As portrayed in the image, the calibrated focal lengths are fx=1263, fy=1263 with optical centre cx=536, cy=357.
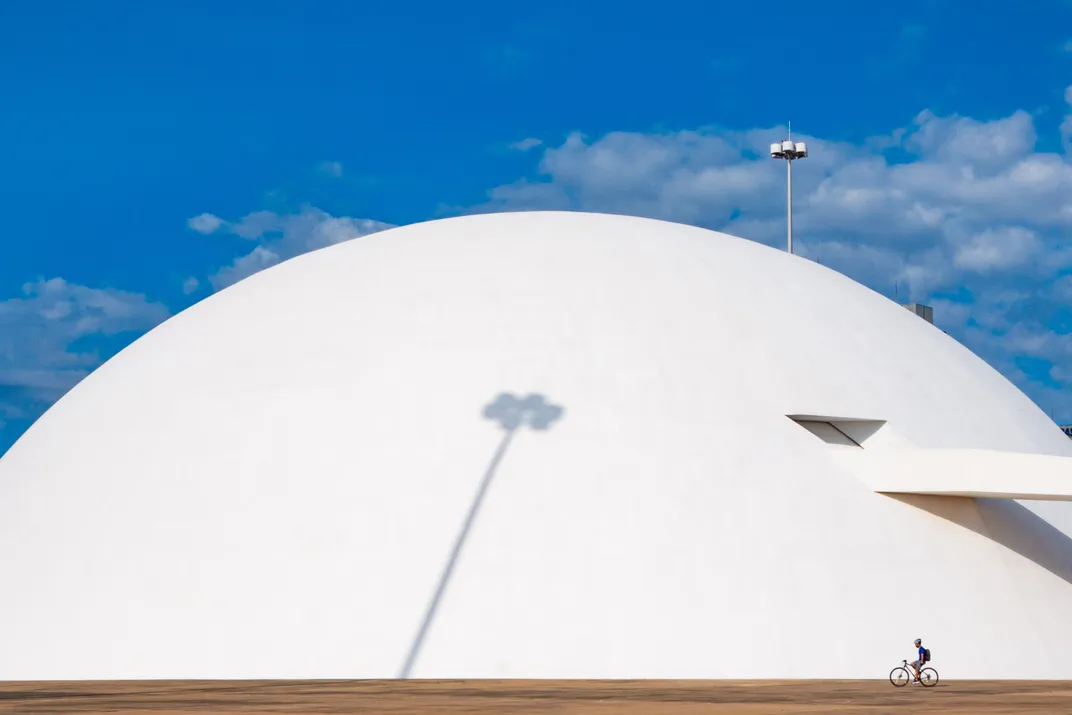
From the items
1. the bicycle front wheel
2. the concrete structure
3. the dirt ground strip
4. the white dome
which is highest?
the concrete structure

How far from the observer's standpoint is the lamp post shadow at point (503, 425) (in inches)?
813

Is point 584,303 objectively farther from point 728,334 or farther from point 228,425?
point 228,425

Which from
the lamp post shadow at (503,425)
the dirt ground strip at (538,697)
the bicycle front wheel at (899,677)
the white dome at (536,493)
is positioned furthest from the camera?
the lamp post shadow at (503,425)

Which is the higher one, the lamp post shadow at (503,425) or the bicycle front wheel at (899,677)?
the lamp post shadow at (503,425)

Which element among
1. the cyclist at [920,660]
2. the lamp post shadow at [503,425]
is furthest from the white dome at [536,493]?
the cyclist at [920,660]

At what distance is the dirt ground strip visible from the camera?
1571 centimetres

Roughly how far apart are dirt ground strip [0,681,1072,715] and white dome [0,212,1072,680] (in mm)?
1022

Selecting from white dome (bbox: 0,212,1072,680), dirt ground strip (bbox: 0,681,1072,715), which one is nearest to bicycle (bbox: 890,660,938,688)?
dirt ground strip (bbox: 0,681,1072,715)

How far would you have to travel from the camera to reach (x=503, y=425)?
74.6 feet

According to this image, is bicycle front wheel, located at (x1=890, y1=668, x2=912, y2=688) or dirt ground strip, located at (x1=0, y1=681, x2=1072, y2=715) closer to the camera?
dirt ground strip, located at (x1=0, y1=681, x2=1072, y2=715)

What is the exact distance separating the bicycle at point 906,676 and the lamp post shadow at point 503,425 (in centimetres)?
713

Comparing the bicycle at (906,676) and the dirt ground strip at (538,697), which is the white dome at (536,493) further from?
the dirt ground strip at (538,697)

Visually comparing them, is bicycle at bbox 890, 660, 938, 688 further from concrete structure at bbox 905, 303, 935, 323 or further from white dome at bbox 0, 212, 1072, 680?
concrete structure at bbox 905, 303, 935, 323

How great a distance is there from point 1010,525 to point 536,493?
381 inches
